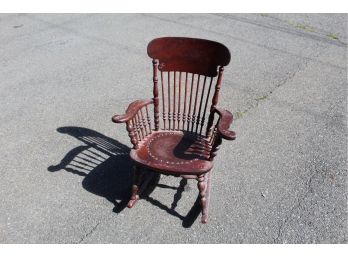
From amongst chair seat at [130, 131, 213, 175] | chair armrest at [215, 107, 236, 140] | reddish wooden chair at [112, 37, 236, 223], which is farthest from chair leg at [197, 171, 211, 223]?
chair armrest at [215, 107, 236, 140]

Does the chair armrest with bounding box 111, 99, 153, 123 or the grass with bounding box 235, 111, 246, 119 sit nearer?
the chair armrest with bounding box 111, 99, 153, 123

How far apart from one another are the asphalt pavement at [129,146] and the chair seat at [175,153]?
49 centimetres

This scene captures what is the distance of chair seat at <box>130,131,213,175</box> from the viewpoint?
2631mm

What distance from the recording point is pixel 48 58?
18.6 feet

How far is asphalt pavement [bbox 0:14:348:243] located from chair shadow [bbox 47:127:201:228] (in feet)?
0.04

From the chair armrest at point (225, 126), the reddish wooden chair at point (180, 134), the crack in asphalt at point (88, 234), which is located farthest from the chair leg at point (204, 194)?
the crack in asphalt at point (88, 234)

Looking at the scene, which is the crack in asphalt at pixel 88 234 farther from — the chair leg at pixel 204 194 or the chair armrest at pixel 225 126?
the chair armrest at pixel 225 126

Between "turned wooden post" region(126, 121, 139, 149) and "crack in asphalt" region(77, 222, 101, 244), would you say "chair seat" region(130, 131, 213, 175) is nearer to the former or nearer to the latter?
"turned wooden post" region(126, 121, 139, 149)

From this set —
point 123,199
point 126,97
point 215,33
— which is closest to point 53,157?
point 123,199

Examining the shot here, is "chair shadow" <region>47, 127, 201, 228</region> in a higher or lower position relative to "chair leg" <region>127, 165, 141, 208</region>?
lower

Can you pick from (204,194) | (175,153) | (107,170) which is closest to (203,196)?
(204,194)

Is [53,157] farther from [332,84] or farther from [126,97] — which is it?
[332,84]

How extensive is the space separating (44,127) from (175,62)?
1870 mm

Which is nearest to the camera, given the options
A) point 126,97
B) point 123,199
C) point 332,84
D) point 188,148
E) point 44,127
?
point 188,148
